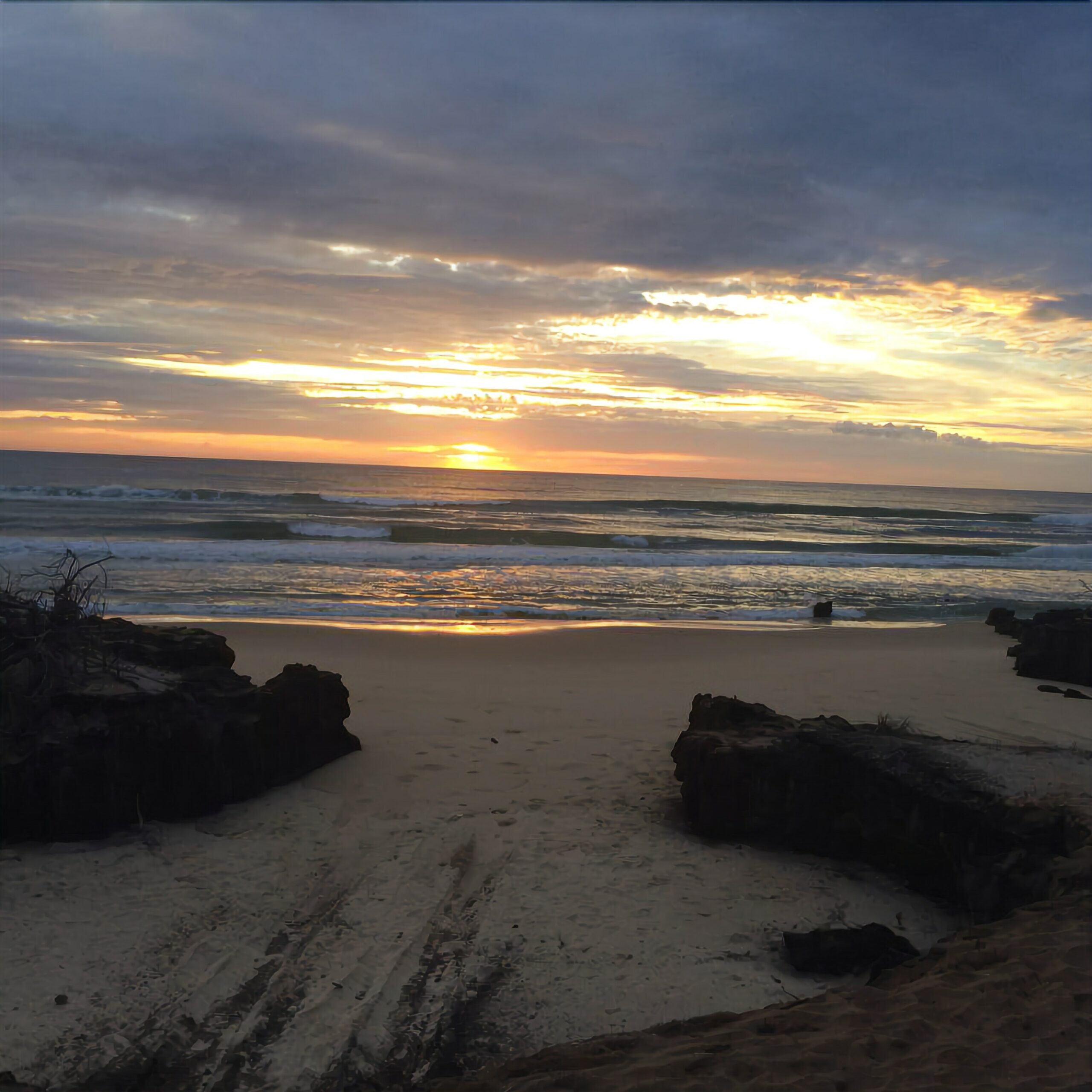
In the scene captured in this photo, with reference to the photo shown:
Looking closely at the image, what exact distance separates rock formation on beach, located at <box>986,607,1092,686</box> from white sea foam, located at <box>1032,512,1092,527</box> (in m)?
49.0

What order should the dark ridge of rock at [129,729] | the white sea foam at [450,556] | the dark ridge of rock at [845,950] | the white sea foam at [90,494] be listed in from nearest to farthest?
the dark ridge of rock at [845,950] < the dark ridge of rock at [129,729] < the white sea foam at [450,556] < the white sea foam at [90,494]

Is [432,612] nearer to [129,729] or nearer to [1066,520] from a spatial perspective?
[129,729]

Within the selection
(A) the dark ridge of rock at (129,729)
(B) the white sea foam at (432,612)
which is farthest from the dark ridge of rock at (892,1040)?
(B) the white sea foam at (432,612)

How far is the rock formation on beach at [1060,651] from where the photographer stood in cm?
1051

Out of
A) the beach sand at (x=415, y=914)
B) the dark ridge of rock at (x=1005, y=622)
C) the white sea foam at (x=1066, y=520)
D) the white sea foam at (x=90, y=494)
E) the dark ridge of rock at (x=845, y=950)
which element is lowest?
the beach sand at (x=415, y=914)

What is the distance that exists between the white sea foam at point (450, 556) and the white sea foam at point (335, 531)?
1.96 meters

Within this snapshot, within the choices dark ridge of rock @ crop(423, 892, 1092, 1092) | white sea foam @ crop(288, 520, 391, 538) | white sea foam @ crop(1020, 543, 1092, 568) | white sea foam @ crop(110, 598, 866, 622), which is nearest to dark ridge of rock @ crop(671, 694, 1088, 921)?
dark ridge of rock @ crop(423, 892, 1092, 1092)

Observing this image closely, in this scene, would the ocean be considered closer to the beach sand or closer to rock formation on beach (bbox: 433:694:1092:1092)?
the beach sand

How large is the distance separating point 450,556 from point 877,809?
20.5 meters

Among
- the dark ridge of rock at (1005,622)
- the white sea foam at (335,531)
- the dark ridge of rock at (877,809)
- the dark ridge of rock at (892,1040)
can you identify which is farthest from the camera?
the white sea foam at (335,531)

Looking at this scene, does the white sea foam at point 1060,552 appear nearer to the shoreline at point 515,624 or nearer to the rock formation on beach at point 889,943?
the shoreline at point 515,624

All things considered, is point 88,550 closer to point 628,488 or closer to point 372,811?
point 372,811

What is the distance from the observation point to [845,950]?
4.25m

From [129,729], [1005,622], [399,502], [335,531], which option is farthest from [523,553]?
[399,502]
